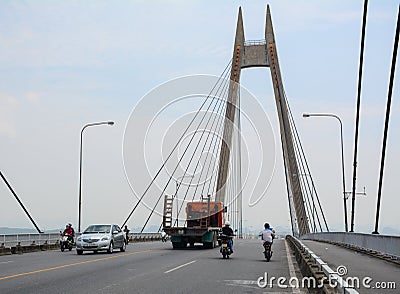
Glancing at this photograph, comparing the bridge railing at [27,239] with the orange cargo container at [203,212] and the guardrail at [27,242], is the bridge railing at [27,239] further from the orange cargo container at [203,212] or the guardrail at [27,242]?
the orange cargo container at [203,212]

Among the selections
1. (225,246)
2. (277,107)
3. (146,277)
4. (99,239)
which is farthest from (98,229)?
(277,107)

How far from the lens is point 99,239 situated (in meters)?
29.0

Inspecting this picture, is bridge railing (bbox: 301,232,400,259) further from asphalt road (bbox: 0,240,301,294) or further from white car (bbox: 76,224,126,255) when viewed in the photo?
white car (bbox: 76,224,126,255)

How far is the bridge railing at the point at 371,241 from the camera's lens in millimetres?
21531

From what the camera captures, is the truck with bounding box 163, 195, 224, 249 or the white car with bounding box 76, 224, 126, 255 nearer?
the white car with bounding box 76, 224, 126, 255

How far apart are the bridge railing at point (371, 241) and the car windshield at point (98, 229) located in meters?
11.9

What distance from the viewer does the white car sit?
28.9m

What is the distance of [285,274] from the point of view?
18078 mm

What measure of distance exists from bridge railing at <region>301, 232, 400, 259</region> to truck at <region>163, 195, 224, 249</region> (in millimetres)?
7407

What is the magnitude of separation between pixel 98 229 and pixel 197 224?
277 inches

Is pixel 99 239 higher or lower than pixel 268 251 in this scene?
higher

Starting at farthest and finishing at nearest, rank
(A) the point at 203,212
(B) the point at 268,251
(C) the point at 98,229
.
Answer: (A) the point at 203,212, (C) the point at 98,229, (B) the point at 268,251

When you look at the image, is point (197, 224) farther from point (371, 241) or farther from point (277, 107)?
point (277, 107)

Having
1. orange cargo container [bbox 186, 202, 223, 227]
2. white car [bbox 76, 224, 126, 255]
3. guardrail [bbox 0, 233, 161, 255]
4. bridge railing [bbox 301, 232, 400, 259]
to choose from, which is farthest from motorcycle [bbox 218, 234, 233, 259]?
guardrail [bbox 0, 233, 161, 255]
